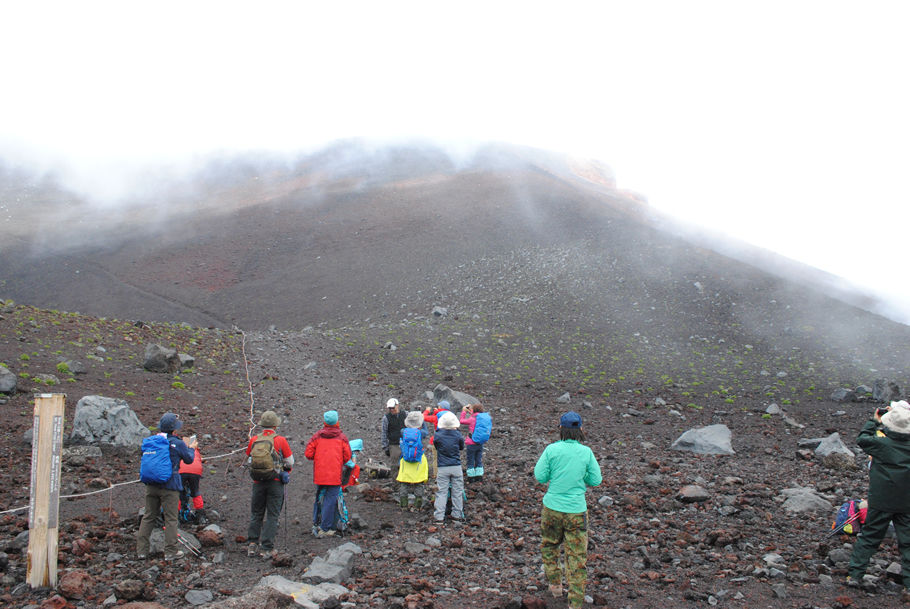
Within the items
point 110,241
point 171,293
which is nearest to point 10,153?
point 110,241

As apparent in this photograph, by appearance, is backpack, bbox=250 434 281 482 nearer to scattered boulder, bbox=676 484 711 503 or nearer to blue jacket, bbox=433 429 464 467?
blue jacket, bbox=433 429 464 467

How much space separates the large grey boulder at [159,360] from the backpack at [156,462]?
38.2 feet

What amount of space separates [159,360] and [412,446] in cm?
1182

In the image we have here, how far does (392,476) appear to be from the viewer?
1050 centimetres

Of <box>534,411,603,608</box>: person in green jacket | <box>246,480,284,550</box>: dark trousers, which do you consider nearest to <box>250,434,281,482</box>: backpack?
<box>246,480,284,550</box>: dark trousers

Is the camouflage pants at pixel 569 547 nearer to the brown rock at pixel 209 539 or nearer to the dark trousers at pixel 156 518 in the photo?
the brown rock at pixel 209 539

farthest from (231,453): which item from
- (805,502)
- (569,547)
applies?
(805,502)

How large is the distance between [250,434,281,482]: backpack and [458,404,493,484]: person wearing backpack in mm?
3756

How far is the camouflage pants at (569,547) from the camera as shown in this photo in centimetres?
570

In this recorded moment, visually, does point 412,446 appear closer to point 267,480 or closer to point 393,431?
point 393,431

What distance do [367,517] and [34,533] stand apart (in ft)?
13.8

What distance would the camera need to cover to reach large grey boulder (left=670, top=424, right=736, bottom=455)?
1291 centimetres

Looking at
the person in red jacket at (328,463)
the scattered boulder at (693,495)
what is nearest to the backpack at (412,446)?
the person in red jacket at (328,463)

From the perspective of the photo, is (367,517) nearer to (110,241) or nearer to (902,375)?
(902,375)
